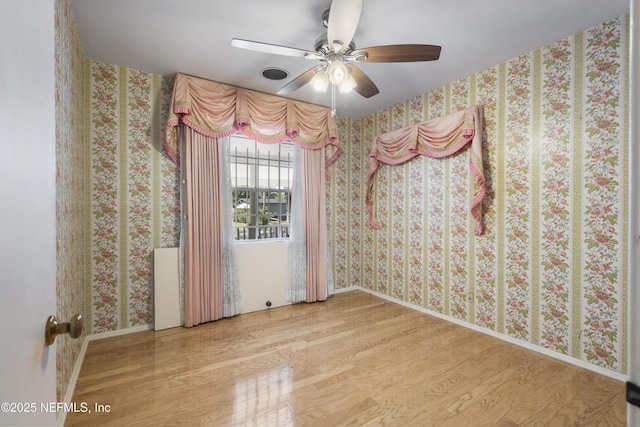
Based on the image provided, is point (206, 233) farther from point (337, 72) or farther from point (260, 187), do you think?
point (337, 72)

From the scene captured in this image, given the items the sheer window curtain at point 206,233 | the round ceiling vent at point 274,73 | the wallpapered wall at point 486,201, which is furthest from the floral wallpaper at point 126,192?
the round ceiling vent at point 274,73

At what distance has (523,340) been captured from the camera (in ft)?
8.23

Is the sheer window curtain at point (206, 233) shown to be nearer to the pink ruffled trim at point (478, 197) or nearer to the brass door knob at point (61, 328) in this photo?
the brass door knob at point (61, 328)

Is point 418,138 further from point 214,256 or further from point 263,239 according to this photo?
point 214,256

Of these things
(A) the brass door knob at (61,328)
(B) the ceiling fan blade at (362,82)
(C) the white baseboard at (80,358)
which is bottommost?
(C) the white baseboard at (80,358)

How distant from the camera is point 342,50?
6.17ft

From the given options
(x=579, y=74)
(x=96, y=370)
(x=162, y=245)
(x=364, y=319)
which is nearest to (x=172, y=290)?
(x=162, y=245)

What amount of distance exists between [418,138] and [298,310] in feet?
8.04

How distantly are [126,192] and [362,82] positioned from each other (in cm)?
240

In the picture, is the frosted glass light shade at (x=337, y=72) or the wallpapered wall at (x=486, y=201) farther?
the wallpapered wall at (x=486, y=201)

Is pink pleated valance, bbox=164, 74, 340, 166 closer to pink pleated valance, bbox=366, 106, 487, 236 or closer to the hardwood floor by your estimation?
pink pleated valance, bbox=366, 106, 487, 236

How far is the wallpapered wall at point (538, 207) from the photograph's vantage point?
205cm

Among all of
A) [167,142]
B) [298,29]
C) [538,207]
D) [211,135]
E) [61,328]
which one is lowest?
[61,328]

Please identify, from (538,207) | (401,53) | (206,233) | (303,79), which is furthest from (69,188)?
(538,207)
